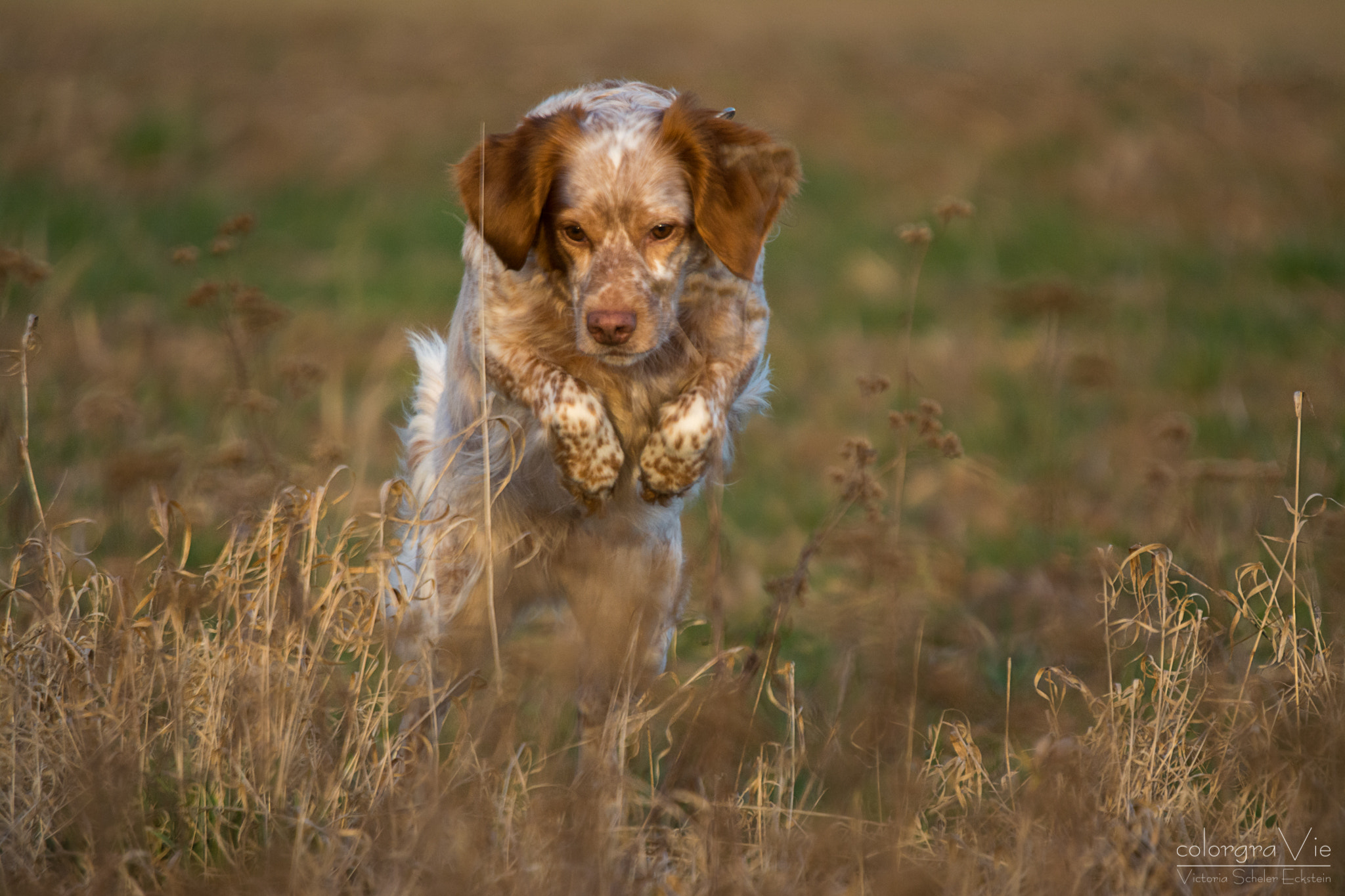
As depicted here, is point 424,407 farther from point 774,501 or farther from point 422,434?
point 774,501

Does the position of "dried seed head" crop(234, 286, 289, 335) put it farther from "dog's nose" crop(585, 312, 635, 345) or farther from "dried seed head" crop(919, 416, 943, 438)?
"dried seed head" crop(919, 416, 943, 438)

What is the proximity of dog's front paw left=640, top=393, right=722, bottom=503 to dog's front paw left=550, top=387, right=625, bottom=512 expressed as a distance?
0.29 ft

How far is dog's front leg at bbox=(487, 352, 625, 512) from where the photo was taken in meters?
3.19

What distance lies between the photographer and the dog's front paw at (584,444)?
319cm

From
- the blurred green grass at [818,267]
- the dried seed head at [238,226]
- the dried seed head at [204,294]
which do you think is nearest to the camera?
the dried seed head at [204,294]

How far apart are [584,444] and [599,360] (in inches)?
10.2

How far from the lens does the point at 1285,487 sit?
4.34 m

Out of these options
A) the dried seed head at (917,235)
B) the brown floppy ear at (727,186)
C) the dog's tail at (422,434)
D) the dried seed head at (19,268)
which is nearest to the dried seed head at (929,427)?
the dried seed head at (917,235)

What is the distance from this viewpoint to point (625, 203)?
327cm

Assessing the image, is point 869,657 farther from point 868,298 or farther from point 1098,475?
point 868,298

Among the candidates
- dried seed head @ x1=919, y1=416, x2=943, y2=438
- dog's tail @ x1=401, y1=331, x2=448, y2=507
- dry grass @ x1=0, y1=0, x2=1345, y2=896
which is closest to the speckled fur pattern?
dog's tail @ x1=401, y1=331, x2=448, y2=507

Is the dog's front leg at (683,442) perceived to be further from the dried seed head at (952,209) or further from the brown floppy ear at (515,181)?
the dried seed head at (952,209)

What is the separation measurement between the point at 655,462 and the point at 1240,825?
1530 millimetres

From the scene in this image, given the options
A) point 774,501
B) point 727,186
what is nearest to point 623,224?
point 727,186
